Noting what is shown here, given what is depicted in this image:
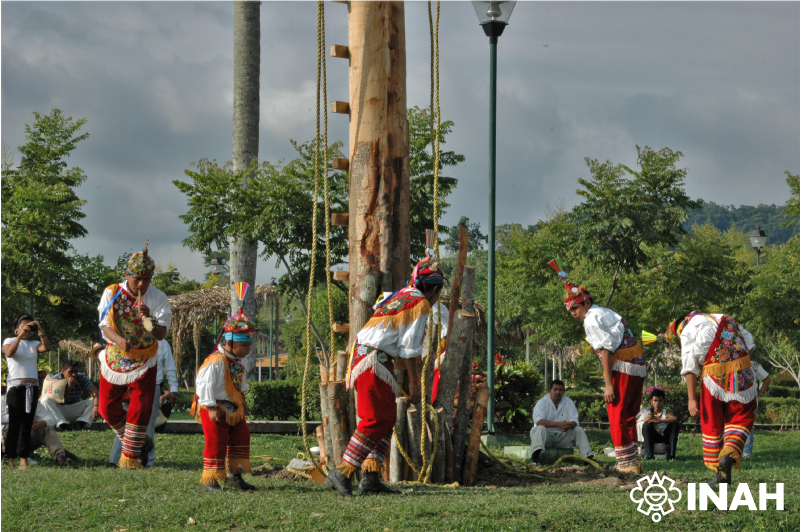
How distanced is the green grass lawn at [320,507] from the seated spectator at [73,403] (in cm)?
448

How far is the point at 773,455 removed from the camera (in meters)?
11.7

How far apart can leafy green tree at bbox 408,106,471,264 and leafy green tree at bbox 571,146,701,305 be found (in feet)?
9.94

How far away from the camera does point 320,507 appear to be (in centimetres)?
547

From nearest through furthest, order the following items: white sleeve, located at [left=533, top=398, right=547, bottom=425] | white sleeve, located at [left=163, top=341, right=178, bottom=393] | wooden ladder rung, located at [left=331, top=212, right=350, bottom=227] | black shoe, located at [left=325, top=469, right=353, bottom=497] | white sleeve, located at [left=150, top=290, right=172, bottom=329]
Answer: black shoe, located at [left=325, top=469, right=353, bottom=497]
white sleeve, located at [left=150, top=290, right=172, bottom=329]
wooden ladder rung, located at [left=331, top=212, right=350, bottom=227]
white sleeve, located at [left=163, top=341, right=178, bottom=393]
white sleeve, located at [left=533, top=398, right=547, bottom=425]

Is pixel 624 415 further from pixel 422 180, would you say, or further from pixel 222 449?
pixel 422 180

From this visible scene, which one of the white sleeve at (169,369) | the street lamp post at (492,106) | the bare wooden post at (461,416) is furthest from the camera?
the street lamp post at (492,106)

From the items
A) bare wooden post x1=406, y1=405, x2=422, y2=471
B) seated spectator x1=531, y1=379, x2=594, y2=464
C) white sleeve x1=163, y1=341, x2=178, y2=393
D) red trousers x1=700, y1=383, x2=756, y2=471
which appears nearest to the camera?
red trousers x1=700, y1=383, x2=756, y2=471

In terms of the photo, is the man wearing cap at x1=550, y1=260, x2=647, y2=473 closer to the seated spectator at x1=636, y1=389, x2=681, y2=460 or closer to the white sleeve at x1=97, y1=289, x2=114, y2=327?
the seated spectator at x1=636, y1=389, x2=681, y2=460

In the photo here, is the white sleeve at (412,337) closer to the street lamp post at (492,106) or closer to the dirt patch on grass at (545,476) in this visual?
the dirt patch on grass at (545,476)

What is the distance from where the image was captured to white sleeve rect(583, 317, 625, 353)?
8133 millimetres

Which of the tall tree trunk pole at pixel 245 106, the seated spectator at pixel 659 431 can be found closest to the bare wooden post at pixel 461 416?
the seated spectator at pixel 659 431

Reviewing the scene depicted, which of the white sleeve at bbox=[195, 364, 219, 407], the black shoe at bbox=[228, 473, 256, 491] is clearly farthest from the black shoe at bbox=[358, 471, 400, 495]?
the white sleeve at bbox=[195, 364, 219, 407]

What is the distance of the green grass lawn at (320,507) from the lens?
5059 mm

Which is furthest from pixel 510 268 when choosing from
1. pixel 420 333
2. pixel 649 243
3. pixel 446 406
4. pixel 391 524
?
pixel 391 524
